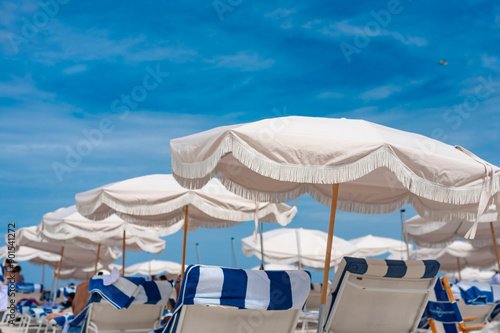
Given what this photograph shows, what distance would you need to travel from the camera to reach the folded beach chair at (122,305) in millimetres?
5332

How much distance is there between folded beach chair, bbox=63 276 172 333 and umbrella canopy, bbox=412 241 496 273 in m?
9.96

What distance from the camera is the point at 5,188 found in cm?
674

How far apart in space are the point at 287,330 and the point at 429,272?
Result: 1.25 metres

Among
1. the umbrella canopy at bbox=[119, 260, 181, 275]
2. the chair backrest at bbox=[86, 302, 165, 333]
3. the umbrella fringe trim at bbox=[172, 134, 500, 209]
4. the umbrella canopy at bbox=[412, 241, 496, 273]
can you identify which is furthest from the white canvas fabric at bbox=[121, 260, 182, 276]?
the umbrella fringe trim at bbox=[172, 134, 500, 209]

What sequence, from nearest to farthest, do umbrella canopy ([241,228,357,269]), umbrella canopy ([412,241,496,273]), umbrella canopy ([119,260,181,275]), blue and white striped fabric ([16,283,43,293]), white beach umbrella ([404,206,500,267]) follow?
1. white beach umbrella ([404,206,500,267])
2. umbrella canopy ([241,228,357,269])
3. blue and white striped fabric ([16,283,43,293])
4. umbrella canopy ([412,241,496,273])
5. umbrella canopy ([119,260,181,275])

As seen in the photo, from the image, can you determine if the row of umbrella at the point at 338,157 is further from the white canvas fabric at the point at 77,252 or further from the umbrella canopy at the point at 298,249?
the white canvas fabric at the point at 77,252

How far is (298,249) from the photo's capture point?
1252 centimetres

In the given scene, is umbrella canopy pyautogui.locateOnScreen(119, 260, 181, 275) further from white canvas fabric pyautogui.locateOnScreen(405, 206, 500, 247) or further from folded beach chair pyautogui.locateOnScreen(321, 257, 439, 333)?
folded beach chair pyautogui.locateOnScreen(321, 257, 439, 333)

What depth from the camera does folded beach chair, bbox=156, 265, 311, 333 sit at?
3.34 m

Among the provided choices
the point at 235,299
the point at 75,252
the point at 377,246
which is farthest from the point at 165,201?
the point at 377,246

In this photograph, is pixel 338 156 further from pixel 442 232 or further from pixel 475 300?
pixel 442 232

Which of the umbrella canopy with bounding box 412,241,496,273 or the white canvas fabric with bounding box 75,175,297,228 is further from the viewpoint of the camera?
the umbrella canopy with bounding box 412,241,496,273

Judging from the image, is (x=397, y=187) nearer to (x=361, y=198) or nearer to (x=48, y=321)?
(x=361, y=198)

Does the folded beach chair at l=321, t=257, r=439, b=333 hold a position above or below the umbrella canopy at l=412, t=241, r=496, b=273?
above
